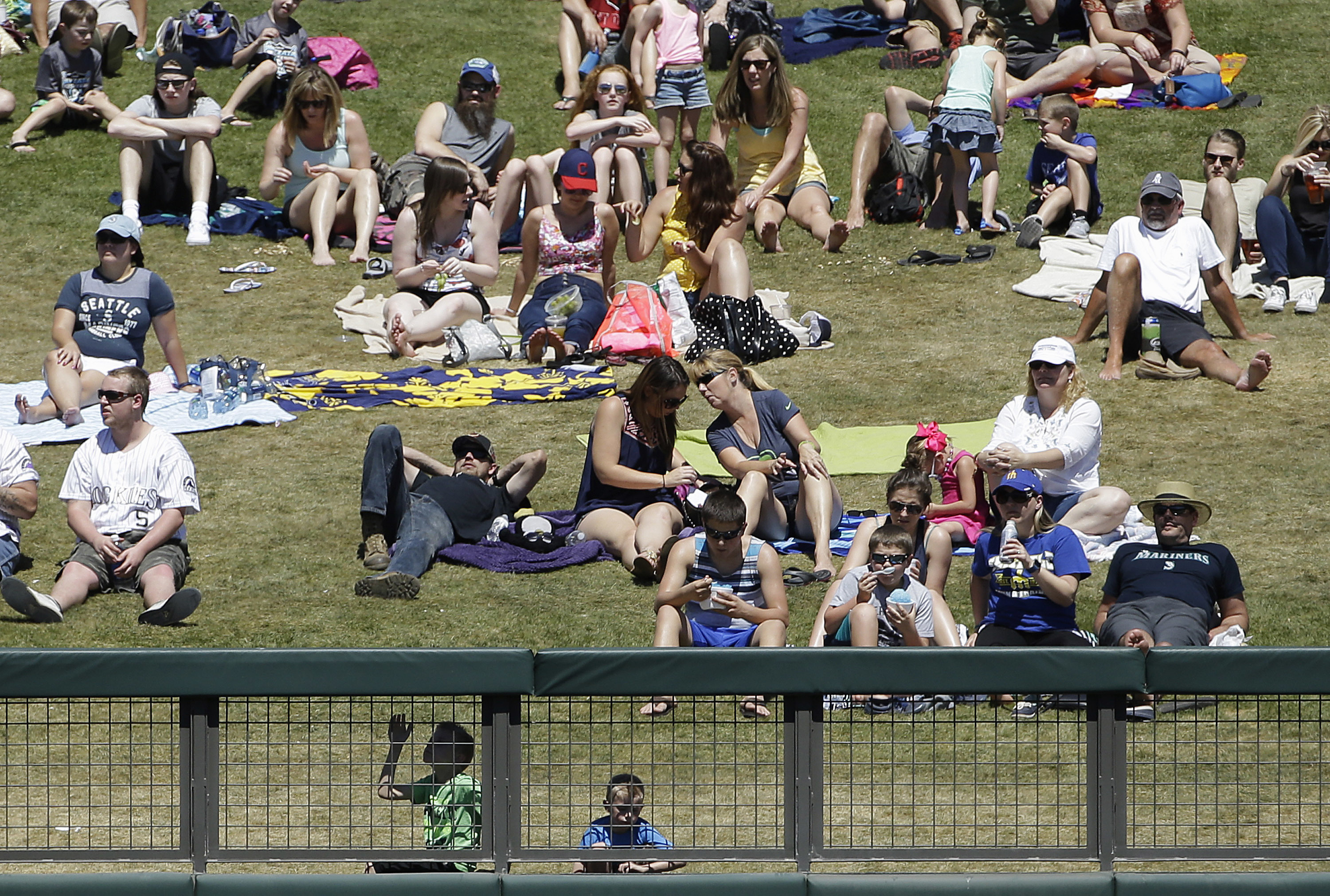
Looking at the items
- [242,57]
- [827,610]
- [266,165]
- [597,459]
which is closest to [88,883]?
[827,610]

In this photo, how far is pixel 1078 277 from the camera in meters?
12.6

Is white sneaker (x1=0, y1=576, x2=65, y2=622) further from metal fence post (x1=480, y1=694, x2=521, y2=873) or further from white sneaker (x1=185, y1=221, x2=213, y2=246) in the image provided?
white sneaker (x1=185, y1=221, x2=213, y2=246)

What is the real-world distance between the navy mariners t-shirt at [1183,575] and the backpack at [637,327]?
15.2 ft

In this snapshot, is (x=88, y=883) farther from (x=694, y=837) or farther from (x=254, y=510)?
(x=254, y=510)

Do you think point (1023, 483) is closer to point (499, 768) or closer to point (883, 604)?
point (883, 604)

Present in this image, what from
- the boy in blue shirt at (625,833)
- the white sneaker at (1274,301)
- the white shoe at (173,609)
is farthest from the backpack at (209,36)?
the boy in blue shirt at (625,833)

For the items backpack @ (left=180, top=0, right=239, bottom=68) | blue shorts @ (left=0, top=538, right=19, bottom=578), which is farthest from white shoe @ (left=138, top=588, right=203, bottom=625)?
backpack @ (left=180, top=0, right=239, bottom=68)

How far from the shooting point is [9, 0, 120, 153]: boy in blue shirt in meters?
15.0

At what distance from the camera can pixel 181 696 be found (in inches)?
198

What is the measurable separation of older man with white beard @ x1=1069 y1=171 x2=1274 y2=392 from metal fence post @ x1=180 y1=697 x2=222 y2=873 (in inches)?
284

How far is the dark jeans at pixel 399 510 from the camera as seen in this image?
8.31 metres

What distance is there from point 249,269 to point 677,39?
4.52 m

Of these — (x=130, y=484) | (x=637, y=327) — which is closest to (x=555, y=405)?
(x=637, y=327)

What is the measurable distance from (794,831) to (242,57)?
13.2 meters
